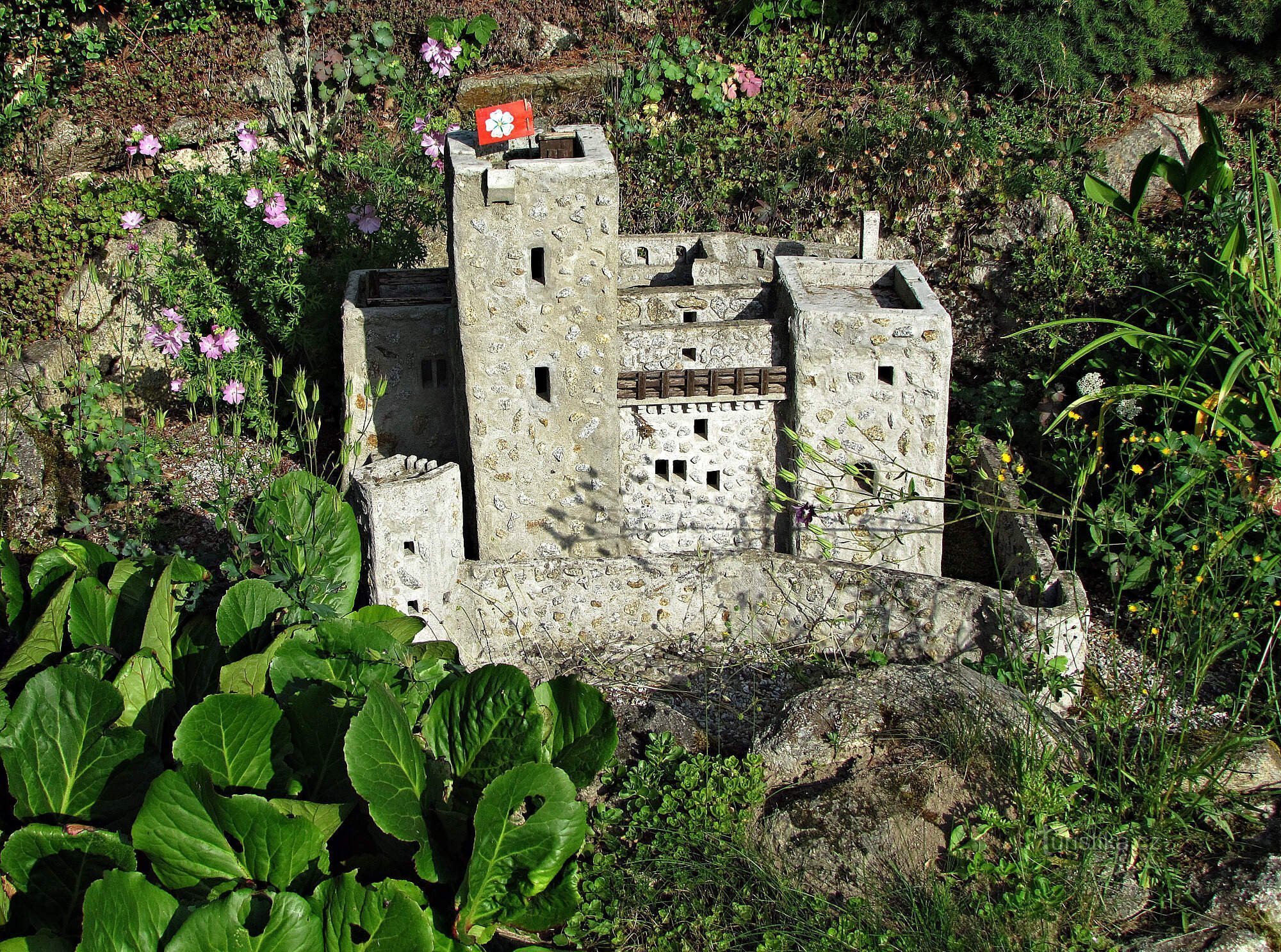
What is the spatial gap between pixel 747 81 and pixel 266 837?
1320 centimetres

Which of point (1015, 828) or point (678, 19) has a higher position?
point (678, 19)

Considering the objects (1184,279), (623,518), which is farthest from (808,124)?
(623,518)

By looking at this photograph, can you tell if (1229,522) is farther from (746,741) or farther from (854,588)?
(746,741)

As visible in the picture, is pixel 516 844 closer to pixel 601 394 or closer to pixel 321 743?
pixel 321 743

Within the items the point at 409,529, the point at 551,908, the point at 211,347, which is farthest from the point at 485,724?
the point at 211,347

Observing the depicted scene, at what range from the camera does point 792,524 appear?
10031 millimetres

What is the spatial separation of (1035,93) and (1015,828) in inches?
455

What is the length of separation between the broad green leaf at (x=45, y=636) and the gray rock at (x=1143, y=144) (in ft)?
40.2

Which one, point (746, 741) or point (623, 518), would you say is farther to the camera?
point (623, 518)

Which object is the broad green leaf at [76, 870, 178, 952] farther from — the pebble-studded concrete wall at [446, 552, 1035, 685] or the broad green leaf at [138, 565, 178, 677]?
the pebble-studded concrete wall at [446, 552, 1035, 685]

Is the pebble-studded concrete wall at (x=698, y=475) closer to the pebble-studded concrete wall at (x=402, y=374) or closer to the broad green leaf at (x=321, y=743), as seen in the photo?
the pebble-studded concrete wall at (x=402, y=374)

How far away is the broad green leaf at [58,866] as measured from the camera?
4844mm

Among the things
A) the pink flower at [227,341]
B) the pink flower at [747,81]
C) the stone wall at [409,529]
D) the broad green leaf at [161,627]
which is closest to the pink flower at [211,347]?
the pink flower at [227,341]

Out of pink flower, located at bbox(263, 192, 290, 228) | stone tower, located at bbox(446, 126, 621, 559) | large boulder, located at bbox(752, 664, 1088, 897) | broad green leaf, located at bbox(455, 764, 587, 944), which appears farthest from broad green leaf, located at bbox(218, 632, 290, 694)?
pink flower, located at bbox(263, 192, 290, 228)
